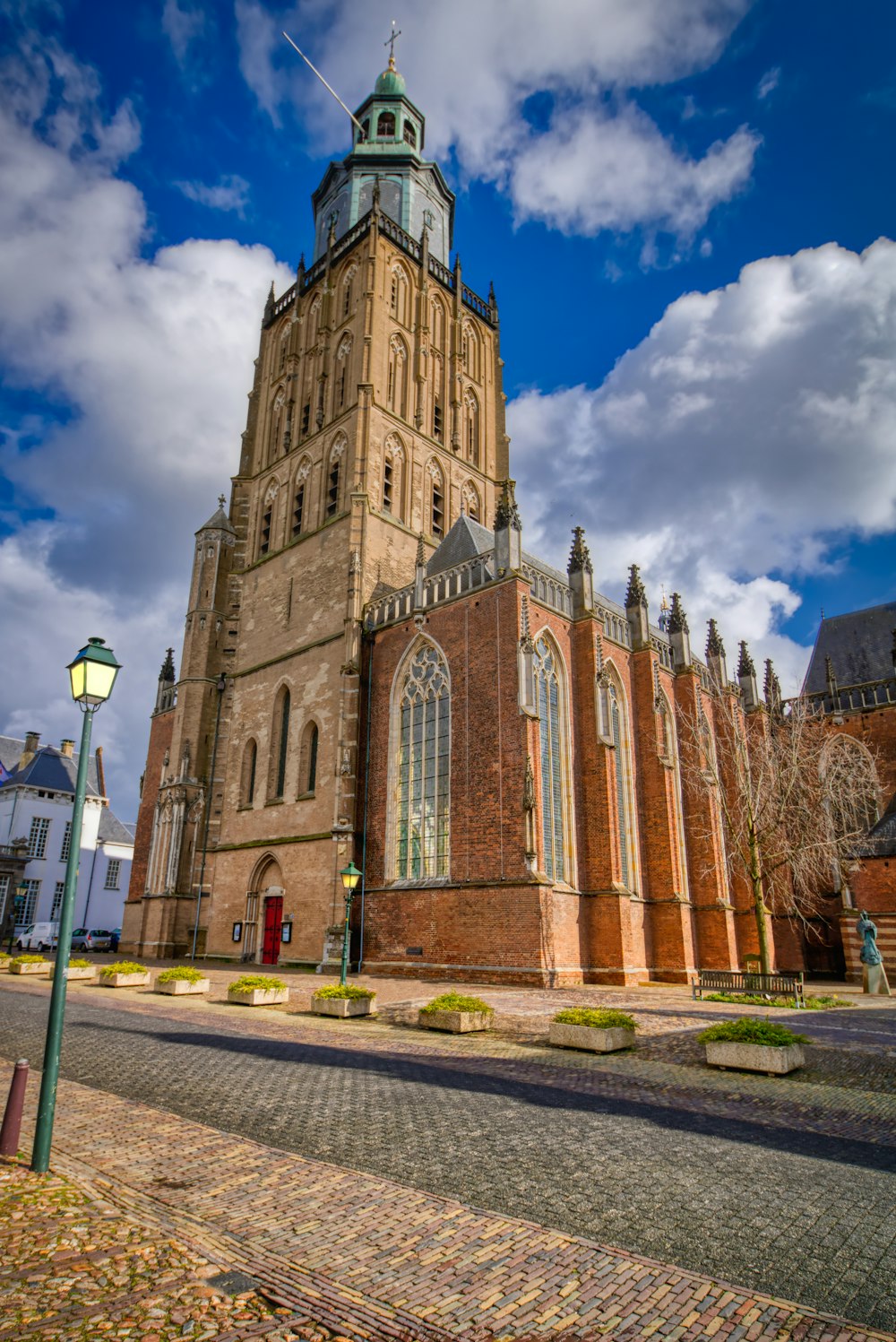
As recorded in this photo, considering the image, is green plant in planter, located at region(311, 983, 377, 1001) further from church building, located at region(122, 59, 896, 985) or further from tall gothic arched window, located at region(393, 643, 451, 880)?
tall gothic arched window, located at region(393, 643, 451, 880)

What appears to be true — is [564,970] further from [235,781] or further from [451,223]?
[451,223]

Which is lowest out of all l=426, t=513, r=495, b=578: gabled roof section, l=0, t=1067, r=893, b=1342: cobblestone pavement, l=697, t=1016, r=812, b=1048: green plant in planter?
l=0, t=1067, r=893, b=1342: cobblestone pavement

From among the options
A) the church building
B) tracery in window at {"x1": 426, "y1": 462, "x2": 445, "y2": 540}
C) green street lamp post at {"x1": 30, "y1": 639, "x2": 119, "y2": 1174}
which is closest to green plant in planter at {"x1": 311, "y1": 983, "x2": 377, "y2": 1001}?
the church building

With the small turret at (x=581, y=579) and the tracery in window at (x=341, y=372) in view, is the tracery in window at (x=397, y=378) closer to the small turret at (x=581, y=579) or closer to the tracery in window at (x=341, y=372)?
the tracery in window at (x=341, y=372)

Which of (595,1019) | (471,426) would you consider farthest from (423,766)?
(471,426)

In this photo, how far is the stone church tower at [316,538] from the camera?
28.5 meters

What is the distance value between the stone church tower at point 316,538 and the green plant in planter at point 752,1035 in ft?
52.4

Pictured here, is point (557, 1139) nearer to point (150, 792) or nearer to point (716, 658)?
point (716, 658)

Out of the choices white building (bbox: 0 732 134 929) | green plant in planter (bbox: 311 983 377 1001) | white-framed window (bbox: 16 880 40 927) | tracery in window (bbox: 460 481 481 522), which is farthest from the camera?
white building (bbox: 0 732 134 929)

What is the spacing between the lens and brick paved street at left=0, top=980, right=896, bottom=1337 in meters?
4.38

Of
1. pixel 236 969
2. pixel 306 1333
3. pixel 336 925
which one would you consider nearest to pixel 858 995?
pixel 336 925

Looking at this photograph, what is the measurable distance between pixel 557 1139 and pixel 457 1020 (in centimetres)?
623

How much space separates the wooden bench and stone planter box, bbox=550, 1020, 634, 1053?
807cm

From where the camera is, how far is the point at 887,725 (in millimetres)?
35875
